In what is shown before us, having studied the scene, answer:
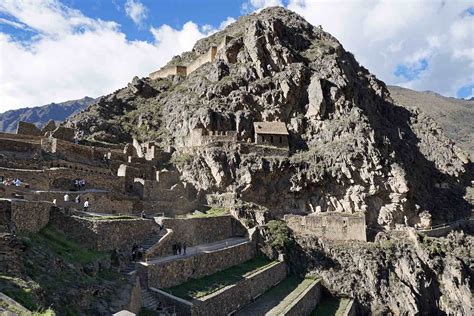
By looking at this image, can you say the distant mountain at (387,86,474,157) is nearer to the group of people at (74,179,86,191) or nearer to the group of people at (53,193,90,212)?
the group of people at (74,179,86,191)

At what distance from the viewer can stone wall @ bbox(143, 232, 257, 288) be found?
17.8m

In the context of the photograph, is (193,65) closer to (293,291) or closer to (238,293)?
(293,291)

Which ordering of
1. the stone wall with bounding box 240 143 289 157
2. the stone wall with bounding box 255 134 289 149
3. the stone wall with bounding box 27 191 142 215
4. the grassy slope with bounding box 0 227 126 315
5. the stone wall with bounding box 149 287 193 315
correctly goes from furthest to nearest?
1. the stone wall with bounding box 255 134 289 149
2. the stone wall with bounding box 240 143 289 157
3. the stone wall with bounding box 27 191 142 215
4. the stone wall with bounding box 149 287 193 315
5. the grassy slope with bounding box 0 227 126 315

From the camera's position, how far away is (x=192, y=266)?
2078 cm

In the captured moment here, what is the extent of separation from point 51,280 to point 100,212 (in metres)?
10.7

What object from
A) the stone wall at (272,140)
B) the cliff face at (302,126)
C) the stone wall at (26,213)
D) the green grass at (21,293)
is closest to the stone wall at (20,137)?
the cliff face at (302,126)

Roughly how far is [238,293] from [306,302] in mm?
5755

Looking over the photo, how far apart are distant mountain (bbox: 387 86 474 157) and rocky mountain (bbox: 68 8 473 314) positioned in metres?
59.8

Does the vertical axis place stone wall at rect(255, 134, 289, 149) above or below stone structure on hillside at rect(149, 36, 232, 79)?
below

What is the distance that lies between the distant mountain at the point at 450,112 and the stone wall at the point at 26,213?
10404cm

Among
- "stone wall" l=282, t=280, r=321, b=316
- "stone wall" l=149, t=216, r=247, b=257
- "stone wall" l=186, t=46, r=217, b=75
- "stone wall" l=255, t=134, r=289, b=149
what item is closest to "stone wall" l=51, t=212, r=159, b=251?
"stone wall" l=149, t=216, r=247, b=257

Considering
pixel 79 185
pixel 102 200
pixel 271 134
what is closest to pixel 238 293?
pixel 102 200

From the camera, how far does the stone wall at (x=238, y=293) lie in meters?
18.0

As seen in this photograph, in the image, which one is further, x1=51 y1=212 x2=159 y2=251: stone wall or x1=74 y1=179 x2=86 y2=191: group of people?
x1=74 y1=179 x2=86 y2=191: group of people
